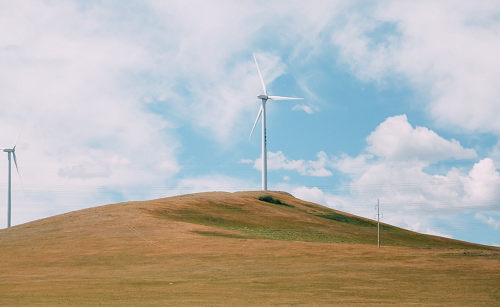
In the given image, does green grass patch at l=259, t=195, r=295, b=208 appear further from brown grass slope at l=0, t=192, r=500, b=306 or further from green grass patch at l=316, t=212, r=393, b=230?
brown grass slope at l=0, t=192, r=500, b=306

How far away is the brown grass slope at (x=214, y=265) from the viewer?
35.9 metres

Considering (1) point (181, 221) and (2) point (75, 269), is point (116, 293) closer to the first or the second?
(2) point (75, 269)

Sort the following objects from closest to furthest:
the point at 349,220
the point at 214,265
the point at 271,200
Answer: the point at 214,265, the point at 349,220, the point at 271,200

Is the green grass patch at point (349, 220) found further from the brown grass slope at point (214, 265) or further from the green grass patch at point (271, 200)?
the brown grass slope at point (214, 265)

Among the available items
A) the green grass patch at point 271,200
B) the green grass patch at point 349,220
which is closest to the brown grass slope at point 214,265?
the green grass patch at point 349,220

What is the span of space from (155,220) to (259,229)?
1702 cm

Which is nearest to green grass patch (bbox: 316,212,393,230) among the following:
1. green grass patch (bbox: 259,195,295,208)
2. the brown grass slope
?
green grass patch (bbox: 259,195,295,208)

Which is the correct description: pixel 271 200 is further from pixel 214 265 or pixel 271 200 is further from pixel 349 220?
pixel 214 265

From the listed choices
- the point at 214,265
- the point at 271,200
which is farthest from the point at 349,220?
the point at 214,265

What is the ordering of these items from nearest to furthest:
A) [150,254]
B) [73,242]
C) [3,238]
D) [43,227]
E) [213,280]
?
[213,280] < [150,254] < [73,242] < [3,238] < [43,227]

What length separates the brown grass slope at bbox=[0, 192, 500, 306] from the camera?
35.9 m

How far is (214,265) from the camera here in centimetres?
5066

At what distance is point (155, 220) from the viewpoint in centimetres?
7650

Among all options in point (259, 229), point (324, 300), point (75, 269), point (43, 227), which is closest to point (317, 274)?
point (324, 300)
